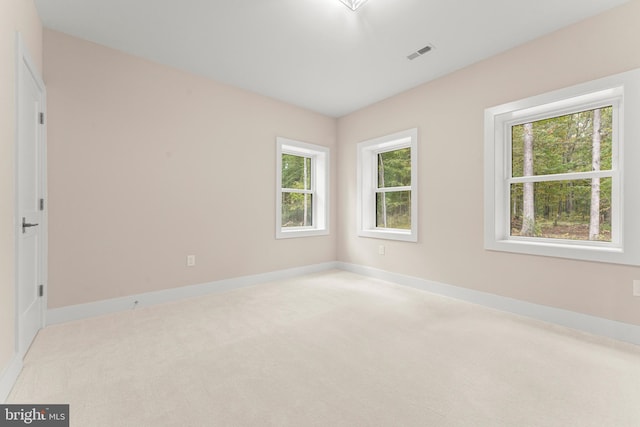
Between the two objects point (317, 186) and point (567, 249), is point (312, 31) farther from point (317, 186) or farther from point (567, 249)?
point (567, 249)

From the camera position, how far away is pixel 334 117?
484 cm

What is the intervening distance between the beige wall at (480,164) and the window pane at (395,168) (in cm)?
37

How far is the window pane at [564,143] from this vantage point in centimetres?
247

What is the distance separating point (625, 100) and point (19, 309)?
4.59 metres

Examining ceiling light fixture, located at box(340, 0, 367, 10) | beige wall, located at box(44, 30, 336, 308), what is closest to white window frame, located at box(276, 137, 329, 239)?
beige wall, located at box(44, 30, 336, 308)

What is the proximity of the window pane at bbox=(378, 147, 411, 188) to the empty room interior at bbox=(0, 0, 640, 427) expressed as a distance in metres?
0.11

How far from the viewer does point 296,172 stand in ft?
15.1

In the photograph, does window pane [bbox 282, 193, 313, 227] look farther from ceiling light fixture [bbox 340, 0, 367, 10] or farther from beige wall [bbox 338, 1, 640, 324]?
ceiling light fixture [bbox 340, 0, 367, 10]

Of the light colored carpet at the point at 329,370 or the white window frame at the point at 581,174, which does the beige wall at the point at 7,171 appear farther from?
the white window frame at the point at 581,174

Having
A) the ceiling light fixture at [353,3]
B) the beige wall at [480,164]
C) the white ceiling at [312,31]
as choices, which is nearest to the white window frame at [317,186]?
the beige wall at [480,164]

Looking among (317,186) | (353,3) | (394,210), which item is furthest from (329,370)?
(317,186)

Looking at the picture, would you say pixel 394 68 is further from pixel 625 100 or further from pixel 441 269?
pixel 441 269

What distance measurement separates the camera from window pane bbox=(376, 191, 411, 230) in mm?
4027

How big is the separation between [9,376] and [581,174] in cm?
440
